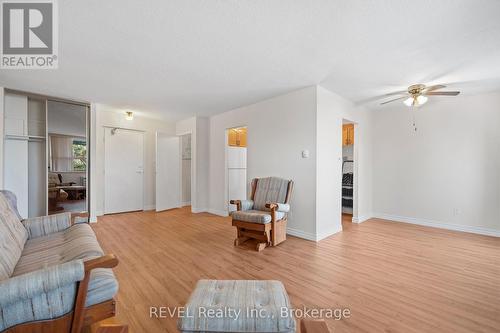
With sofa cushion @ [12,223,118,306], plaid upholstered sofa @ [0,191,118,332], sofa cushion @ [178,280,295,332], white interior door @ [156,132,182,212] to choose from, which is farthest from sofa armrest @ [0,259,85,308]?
white interior door @ [156,132,182,212]

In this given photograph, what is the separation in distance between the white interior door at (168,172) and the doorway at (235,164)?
1746 mm

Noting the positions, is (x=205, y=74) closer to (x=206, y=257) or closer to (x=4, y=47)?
(x=4, y=47)

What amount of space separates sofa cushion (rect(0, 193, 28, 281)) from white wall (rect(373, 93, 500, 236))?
5574 millimetres

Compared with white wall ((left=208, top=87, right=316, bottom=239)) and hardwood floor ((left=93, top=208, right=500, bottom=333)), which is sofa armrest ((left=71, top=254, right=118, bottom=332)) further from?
Result: white wall ((left=208, top=87, right=316, bottom=239))

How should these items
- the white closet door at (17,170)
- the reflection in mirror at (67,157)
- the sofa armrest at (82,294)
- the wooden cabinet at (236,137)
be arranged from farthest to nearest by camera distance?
the wooden cabinet at (236,137)
the reflection in mirror at (67,157)
the white closet door at (17,170)
the sofa armrest at (82,294)

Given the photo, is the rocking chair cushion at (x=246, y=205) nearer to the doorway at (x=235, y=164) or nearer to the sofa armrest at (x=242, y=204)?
the sofa armrest at (x=242, y=204)

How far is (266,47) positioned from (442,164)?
4.08 meters

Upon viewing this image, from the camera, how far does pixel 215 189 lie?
5.19 meters

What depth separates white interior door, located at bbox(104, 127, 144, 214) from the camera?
16.4 ft

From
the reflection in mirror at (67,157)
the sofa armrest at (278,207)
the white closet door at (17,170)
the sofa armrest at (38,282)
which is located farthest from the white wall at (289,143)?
the white closet door at (17,170)

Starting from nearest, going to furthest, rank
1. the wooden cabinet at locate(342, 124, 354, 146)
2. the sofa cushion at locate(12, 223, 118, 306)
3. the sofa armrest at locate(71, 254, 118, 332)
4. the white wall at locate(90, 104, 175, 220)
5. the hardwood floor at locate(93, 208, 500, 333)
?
the sofa armrest at locate(71, 254, 118, 332) < the sofa cushion at locate(12, 223, 118, 306) < the hardwood floor at locate(93, 208, 500, 333) < the white wall at locate(90, 104, 175, 220) < the wooden cabinet at locate(342, 124, 354, 146)

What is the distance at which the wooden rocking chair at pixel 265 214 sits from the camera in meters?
2.93

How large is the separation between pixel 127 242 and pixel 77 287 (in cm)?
237

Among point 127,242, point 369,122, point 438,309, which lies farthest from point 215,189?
point 438,309
